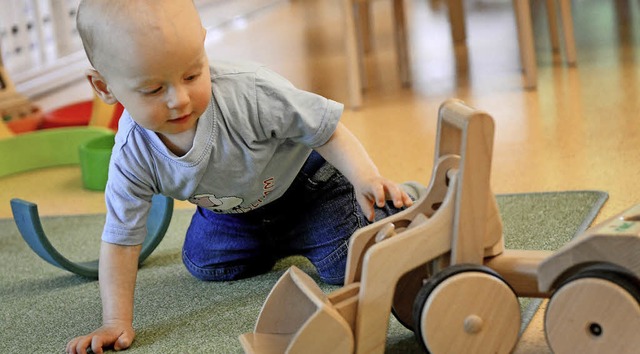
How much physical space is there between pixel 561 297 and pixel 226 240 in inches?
21.0

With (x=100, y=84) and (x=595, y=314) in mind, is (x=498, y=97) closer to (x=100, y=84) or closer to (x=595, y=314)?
(x=100, y=84)

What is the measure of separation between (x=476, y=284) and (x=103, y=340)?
0.40 meters

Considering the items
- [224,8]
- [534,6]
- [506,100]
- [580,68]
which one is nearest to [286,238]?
[506,100]

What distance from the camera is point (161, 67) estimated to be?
796 millimetres

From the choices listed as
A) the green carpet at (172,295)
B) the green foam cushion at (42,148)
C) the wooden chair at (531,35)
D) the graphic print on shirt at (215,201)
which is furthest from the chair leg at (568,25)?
the graphic print on shirt at (215,201)

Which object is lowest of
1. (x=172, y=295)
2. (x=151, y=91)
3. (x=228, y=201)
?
(x=172, y=295)

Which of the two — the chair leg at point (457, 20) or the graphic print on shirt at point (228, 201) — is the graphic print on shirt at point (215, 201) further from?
the chair leg at point (457, 20)

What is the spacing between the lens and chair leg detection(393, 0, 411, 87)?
225 cm

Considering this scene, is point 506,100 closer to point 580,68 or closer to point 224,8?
point 580,68

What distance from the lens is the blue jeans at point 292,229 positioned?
1.05m

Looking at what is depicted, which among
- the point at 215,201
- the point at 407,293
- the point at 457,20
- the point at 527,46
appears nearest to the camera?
the point at 407,293

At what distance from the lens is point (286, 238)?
108 centimetres

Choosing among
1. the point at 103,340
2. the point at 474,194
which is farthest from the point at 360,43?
the point at 474,194

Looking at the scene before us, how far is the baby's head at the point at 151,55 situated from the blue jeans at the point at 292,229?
243mm
